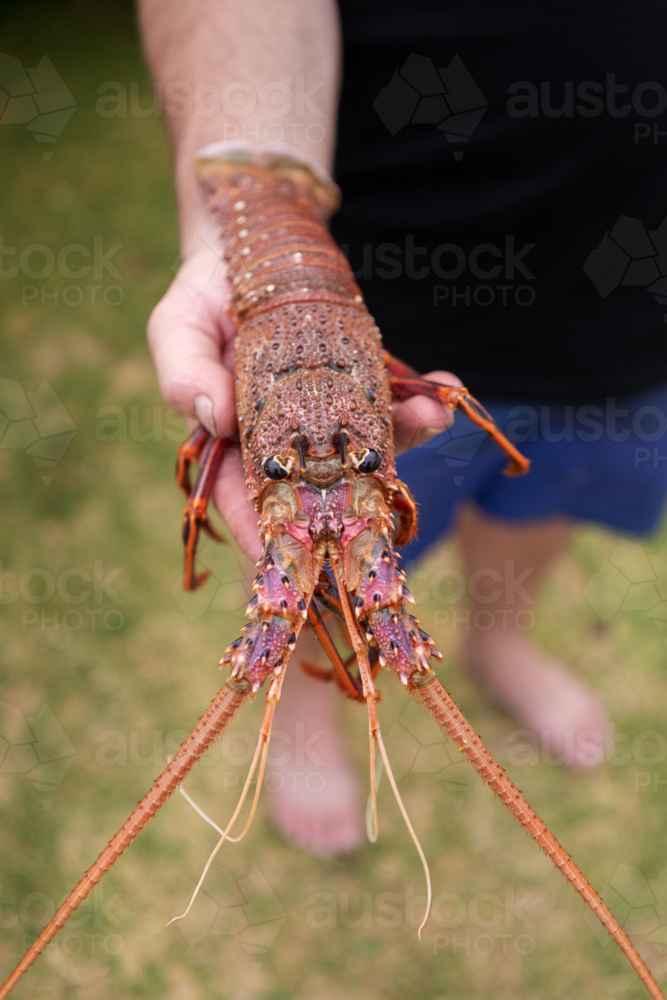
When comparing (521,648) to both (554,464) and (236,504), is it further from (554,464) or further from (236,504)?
(236,504)

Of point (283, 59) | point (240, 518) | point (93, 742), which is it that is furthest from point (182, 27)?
point (93, 742)

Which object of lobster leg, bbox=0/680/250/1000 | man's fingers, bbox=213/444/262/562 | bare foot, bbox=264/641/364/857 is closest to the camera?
lobster leg, bbox=0/680/250/1000

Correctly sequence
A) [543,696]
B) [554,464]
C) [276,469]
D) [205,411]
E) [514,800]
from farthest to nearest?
[543,696]
[554,464]
[205,411]
[276,469]
[514,800]

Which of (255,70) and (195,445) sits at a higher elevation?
(255,70)

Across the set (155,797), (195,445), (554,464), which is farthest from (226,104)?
(155,797)

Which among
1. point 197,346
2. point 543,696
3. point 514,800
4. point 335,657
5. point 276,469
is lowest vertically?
point 543,696

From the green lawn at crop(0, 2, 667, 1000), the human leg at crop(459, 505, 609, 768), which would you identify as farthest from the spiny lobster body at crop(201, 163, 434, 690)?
the green lawn at crop(0, 2, 667, 1000)

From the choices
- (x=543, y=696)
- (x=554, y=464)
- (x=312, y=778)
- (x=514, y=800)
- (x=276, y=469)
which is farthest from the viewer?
(x=543, y=696)

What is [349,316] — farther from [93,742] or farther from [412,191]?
[93,742]

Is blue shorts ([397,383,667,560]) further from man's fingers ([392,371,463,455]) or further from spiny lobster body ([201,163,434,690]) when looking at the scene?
spiny lobster body ([201,163,434,690])
